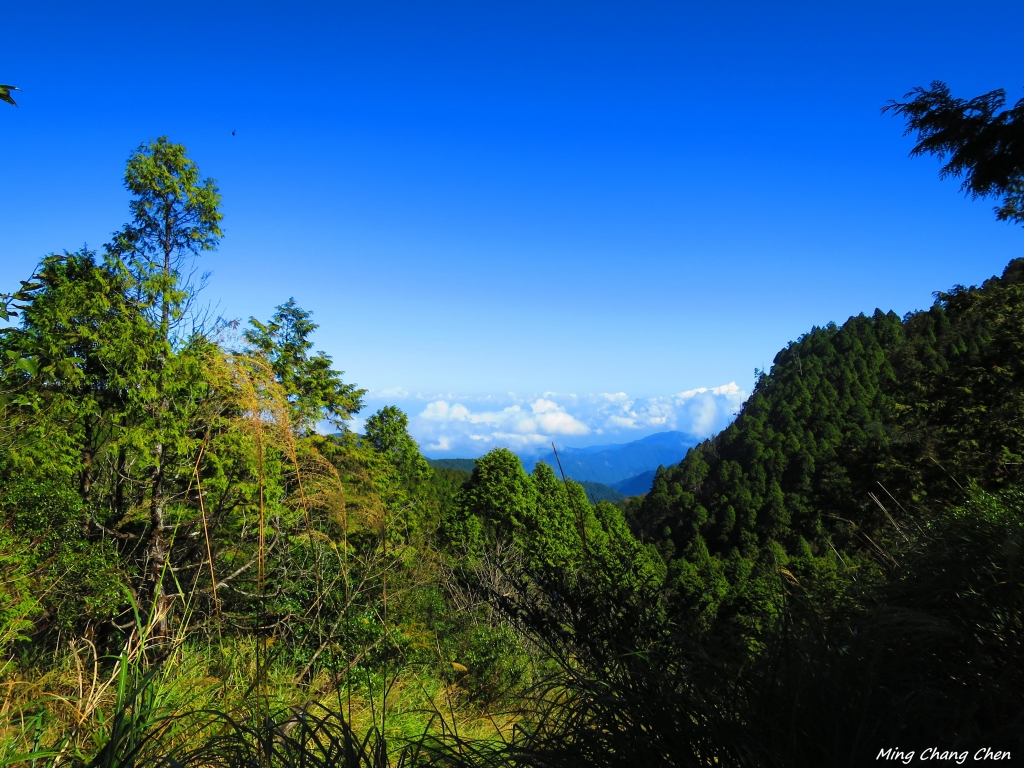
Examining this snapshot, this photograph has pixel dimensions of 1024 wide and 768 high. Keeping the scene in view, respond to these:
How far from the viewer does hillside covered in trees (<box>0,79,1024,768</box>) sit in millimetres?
1453

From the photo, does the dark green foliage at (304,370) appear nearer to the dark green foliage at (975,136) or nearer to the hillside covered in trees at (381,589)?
the hillside covered in trees at (381,589)

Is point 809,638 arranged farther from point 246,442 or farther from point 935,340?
point 935,340

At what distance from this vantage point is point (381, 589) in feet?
14.7

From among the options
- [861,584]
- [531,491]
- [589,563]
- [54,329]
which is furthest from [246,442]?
[531,491]

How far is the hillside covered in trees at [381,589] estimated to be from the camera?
1.45 metres

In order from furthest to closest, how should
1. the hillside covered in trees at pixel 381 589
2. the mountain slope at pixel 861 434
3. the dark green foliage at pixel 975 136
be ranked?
the mountain slope at pixel 861 434
the dark green foliage at pixel 975 136
the hillside covered in trees at pixel 381 589
